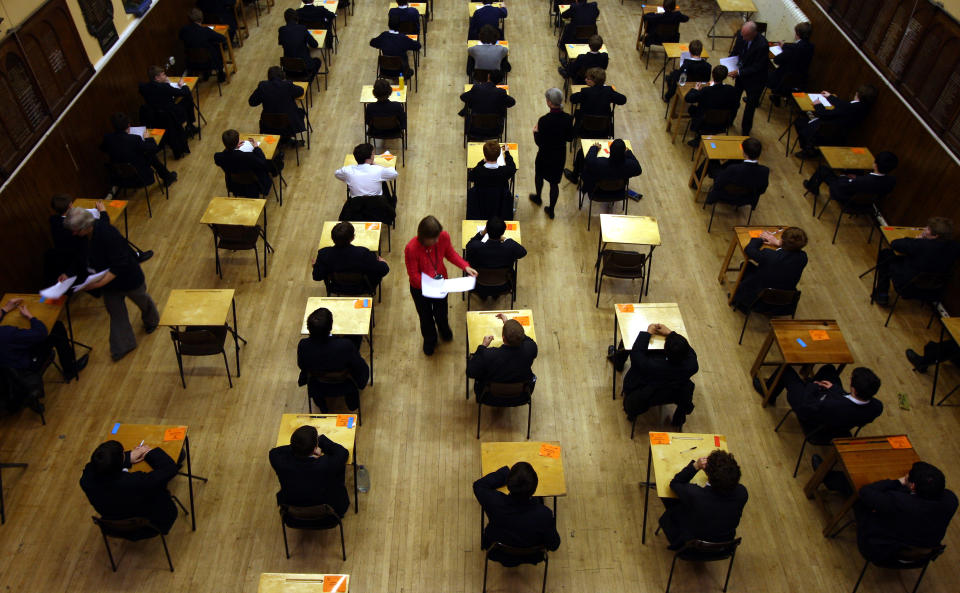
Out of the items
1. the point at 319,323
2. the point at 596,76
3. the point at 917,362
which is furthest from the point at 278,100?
the point at 917,362

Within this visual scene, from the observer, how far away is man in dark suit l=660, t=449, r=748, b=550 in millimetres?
4805

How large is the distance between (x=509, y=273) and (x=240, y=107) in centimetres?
653

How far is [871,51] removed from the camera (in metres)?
9.62

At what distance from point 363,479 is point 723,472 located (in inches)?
122

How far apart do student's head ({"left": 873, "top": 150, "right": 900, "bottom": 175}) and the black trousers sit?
18.7 feet

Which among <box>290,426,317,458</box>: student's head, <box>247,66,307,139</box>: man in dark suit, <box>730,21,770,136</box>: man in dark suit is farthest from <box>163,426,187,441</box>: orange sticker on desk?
<box>730,21,770,136</box>: man in dark suit

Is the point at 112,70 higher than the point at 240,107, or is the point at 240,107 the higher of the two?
the point at 112,70

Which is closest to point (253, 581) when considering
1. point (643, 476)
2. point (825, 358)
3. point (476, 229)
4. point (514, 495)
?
point (514, 495)

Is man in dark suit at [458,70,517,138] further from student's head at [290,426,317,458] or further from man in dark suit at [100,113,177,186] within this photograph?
student's head at [290,426,317,458]

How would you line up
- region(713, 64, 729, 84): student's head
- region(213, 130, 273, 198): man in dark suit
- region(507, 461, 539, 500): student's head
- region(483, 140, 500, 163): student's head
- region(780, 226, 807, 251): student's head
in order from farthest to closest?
region(713, 64, 729, 84): student's head, region(213, 130, 273, 198): man in dark suit, region(483, 140, 500, 163): student's head, region(780, 226, 807, 251): student's head, region(507, 461, 539, 500): student's head

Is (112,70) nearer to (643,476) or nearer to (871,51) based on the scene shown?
(643,476)

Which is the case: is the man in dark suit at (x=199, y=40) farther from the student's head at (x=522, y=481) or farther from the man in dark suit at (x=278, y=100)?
the student's head at (x=522, y=481)

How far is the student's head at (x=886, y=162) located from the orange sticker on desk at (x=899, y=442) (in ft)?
13.2

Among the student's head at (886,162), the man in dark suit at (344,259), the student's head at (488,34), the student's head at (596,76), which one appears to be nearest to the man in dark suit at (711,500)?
the man in dark suit at (344,259)
